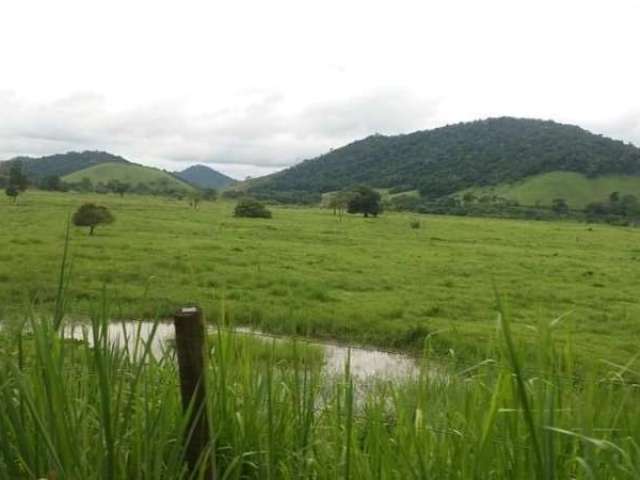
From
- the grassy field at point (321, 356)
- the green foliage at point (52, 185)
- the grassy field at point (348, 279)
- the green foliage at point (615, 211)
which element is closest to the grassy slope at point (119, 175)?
the green foliage at point (52, 185)

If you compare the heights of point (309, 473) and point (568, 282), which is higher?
point (309, 473)

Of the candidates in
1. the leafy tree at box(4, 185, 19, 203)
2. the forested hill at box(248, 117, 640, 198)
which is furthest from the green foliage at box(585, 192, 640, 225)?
the leafy tree at box(4, 185, 19, 203)

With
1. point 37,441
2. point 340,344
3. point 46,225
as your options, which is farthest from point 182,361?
point 46,225

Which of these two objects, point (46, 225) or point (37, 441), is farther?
point (46, 225)

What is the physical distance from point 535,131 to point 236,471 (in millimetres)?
207332

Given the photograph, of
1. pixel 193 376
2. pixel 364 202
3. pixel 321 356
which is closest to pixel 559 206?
pixel 364 202

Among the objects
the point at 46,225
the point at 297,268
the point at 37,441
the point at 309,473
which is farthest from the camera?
the point at 46,225

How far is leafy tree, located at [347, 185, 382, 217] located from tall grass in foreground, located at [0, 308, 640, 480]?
66.6 metres

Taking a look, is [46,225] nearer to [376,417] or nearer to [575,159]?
[376,417]

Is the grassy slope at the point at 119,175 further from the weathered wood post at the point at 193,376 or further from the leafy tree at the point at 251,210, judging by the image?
the weathered wood post at the point at 193,376

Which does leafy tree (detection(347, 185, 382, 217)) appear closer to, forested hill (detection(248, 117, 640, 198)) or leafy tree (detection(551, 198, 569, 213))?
leafy tree (detection(551, 198, 569, 213))

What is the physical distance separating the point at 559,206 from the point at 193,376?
4589 inches

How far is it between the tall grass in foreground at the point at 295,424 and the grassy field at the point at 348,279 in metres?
5.26

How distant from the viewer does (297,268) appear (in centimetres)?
2558
